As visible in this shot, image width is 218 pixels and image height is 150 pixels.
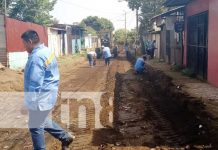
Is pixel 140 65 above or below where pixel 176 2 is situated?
below

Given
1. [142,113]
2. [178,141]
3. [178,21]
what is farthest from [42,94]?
[178,21]

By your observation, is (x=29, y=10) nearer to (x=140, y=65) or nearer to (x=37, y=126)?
(x=140, y=65)

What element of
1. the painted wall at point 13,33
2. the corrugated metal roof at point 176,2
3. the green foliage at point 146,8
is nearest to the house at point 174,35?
the corrugated metal roof at point 176,2

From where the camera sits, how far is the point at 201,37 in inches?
574

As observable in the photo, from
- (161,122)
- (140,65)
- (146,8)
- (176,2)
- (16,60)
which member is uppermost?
(146,8)

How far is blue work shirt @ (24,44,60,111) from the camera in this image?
16.2 feet

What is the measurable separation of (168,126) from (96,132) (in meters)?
1.72

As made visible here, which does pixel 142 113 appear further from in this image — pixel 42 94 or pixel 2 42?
pixel 2 42

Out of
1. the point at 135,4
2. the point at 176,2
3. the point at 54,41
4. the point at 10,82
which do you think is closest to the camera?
the point at 10,82

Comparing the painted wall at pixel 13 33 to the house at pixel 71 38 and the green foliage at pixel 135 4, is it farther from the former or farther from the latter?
the green foliage at pixel 135 4

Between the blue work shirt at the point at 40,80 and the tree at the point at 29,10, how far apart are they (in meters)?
30.3

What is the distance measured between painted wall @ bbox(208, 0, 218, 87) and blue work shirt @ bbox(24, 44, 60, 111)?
26.7ft

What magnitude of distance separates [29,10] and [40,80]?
30580 millimetres

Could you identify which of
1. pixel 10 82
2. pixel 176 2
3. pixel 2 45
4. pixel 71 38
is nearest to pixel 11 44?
pixel 2 45
